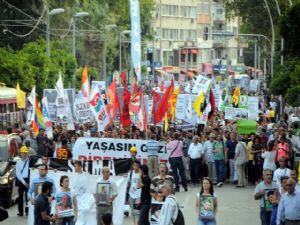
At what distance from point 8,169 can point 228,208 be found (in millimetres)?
4696

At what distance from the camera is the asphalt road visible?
26141 mm

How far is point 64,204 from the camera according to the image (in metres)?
21.1

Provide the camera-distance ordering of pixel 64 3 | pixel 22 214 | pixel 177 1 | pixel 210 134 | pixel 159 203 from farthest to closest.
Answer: pixel 177 1, pixel 64 3, pixel 210 134, pixel 22 214, pixel 159 203

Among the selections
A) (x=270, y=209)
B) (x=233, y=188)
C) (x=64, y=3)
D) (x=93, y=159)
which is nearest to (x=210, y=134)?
(x=233, y=188)

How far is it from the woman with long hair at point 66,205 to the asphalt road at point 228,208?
4259mm

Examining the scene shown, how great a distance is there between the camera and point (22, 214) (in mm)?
26844

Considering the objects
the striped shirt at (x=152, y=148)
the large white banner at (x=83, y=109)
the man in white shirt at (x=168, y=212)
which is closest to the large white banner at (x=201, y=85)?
the large white banner at (x=83, y=109)

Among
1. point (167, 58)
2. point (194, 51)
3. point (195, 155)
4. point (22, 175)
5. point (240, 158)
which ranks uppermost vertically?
point (22, 175)

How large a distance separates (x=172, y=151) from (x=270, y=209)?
10657mm

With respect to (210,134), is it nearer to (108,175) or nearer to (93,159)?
(93,159)

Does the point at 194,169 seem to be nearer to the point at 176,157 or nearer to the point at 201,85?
the point at 176,157

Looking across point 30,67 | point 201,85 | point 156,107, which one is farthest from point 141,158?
point 30,67

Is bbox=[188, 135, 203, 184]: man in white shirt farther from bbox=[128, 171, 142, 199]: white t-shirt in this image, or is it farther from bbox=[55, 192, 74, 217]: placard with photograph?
bbox=[55, 192, 74, 217]: placard with photograph

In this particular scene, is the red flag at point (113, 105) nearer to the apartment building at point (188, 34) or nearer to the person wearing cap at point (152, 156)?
the person wearing cap at point (152, 156)
